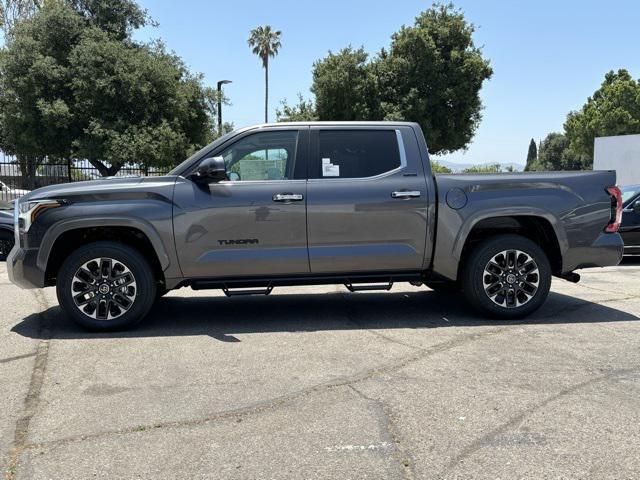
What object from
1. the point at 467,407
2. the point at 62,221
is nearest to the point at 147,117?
the point at 62,221

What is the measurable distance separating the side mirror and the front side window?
0.79 ft

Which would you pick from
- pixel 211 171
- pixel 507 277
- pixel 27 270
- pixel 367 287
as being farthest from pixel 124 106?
pixel 507 277

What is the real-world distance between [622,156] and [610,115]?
82.0ft

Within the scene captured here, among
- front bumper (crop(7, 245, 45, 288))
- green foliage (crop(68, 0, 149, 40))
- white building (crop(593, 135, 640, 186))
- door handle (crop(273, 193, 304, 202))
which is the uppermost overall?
green foliage (crop(68, 0, 149, 40))

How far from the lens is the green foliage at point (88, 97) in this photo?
19656mm

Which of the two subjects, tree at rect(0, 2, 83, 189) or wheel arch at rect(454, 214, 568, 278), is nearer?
wheel arch at rect(454, 214, 568, 278)

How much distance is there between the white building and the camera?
24.4 meters

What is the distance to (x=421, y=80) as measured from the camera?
28.1m

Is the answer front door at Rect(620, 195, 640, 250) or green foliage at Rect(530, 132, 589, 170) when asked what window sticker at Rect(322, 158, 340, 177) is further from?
green foliage at Rect(530, 132, 589, 170)

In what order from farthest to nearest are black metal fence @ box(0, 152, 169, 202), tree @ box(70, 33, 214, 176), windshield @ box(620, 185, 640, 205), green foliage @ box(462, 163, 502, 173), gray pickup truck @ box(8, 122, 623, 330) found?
black metal fence @ box(0, 152, 169, 202) → tree @ box(70, 33, 214, 176) → windshield @ box(620, 185, 640, 205) → green foliage @ box(462, 163, 502, 173) → gray pickup truck @ box(8, 122, 623, 330)

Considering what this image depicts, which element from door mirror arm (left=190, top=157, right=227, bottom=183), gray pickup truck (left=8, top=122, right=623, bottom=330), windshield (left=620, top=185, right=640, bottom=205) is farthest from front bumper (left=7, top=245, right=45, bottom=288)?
windshield (left=620, top=185, right=640, bottom=205)

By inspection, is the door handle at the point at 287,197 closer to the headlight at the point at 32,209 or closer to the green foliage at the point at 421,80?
the headlight at the point at 32,209

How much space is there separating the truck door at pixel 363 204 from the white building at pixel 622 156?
73.1ft

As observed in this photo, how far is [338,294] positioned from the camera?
7637 millimetres
